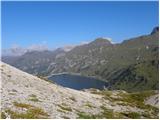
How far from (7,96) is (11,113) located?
29.6 ft

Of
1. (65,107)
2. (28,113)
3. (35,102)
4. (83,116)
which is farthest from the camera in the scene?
(65,107)

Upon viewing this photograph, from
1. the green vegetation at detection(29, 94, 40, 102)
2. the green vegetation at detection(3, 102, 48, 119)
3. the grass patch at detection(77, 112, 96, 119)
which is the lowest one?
the grass patch at detection(77, 112, 96, 119)

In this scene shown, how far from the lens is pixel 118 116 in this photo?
151 ft

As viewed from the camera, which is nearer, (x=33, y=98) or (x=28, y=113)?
(x=28, y=113)

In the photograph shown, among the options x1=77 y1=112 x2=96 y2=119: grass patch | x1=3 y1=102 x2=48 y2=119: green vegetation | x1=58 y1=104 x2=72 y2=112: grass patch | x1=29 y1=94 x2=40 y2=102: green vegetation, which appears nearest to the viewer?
x1=3 y1=102 x2=48 y2=119: green vegetation

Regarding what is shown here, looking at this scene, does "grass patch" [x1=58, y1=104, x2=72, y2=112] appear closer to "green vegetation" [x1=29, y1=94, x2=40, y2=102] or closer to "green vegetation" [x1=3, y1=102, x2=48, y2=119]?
"green vegetation" [x1=29, y1=94, x2=40, y2=102]

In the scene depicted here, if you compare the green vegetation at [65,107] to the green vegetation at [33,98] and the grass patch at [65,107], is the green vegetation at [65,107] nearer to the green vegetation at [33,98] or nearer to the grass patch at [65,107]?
the grass patch at [65,107]

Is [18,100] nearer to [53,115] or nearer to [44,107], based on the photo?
[44,107]

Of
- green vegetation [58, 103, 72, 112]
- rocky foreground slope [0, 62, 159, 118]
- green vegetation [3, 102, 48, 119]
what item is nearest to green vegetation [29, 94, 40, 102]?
rocky foreground slope [0, 62, 159, 118]

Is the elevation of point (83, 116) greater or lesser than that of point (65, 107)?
lesser

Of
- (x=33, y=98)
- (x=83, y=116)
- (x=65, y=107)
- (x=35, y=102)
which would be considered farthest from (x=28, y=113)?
(x=65, y=107)

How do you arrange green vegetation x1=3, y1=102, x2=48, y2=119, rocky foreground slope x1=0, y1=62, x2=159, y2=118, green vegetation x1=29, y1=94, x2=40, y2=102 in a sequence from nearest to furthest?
green vegetation x1=3, y1=102, x2=48, y2=119
rocky foreground slope x1=0, y1=62, x2=159, y2=118
green vegetation x1=29, y1=94, x2=40, y2=102

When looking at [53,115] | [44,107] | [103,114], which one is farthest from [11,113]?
[103,114]

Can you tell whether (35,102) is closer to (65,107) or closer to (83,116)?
(65,107)
